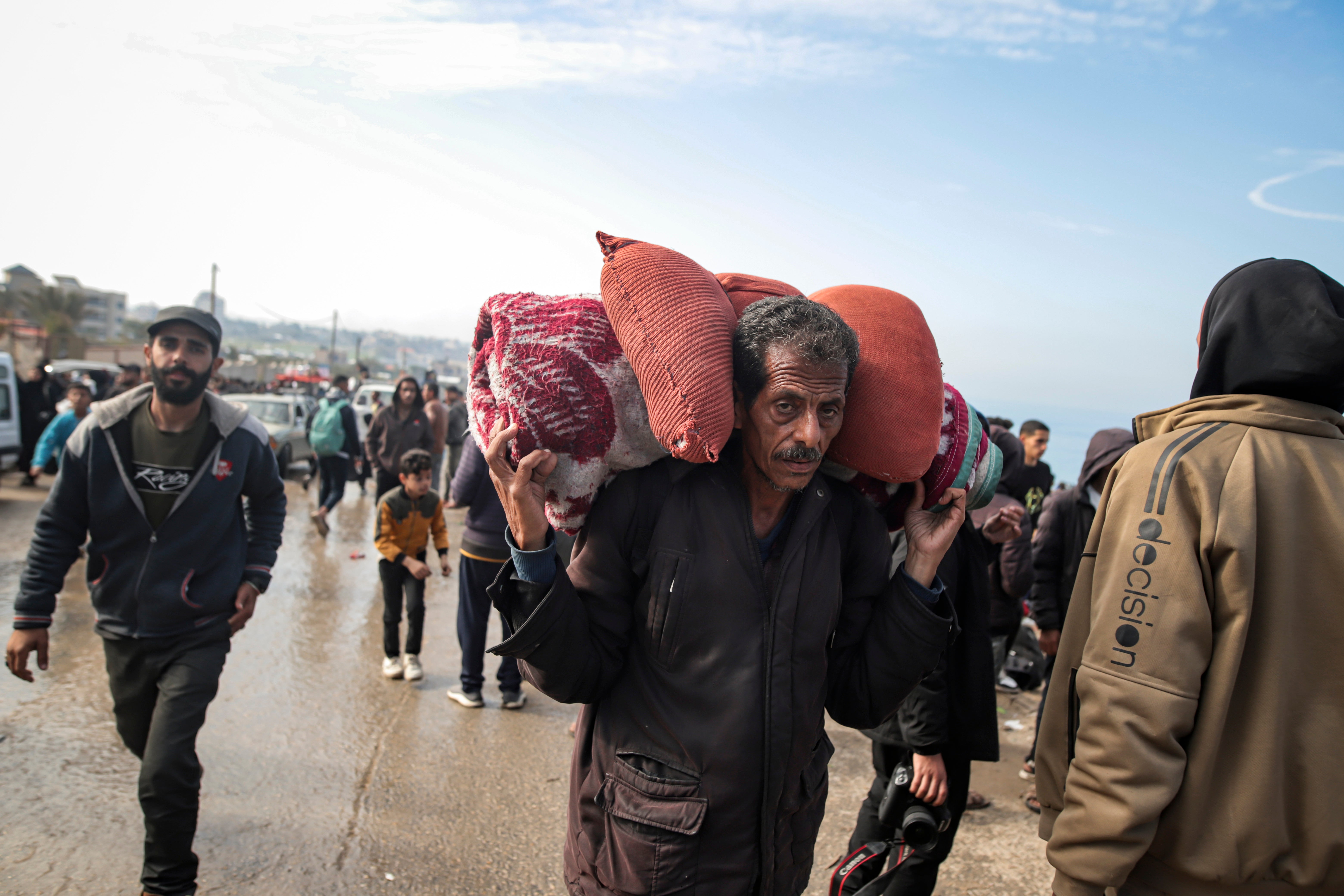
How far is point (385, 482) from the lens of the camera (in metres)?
8.15

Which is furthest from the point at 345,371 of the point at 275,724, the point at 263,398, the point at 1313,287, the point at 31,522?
the point at 1313,287

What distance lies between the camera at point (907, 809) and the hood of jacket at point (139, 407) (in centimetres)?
302

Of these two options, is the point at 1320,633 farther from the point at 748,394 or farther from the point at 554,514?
the point at 554,514

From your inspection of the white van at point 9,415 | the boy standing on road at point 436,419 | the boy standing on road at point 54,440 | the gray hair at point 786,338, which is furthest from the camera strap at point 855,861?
the white van at point 9,415

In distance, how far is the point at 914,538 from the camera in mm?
1920

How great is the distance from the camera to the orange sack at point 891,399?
170 cm

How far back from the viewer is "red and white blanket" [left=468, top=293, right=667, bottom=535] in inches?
62.5

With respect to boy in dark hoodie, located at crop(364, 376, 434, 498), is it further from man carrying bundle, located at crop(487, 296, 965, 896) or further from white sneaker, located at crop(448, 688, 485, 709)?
man carrying bundle, located at crop(487, 296, 965, 896)

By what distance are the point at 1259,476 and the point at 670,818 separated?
4.93 ft

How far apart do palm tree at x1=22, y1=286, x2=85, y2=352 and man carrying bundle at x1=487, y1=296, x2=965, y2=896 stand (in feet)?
208

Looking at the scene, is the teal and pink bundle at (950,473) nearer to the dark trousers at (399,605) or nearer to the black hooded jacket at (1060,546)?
the black hooded jacket at (1060,546)

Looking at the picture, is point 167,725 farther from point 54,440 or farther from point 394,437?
point 54,440

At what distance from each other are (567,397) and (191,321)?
7.86ft

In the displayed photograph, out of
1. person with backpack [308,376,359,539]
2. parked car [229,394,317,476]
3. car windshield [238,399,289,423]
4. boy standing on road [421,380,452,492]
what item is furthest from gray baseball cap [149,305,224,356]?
car windshield [238,399,289,423]
